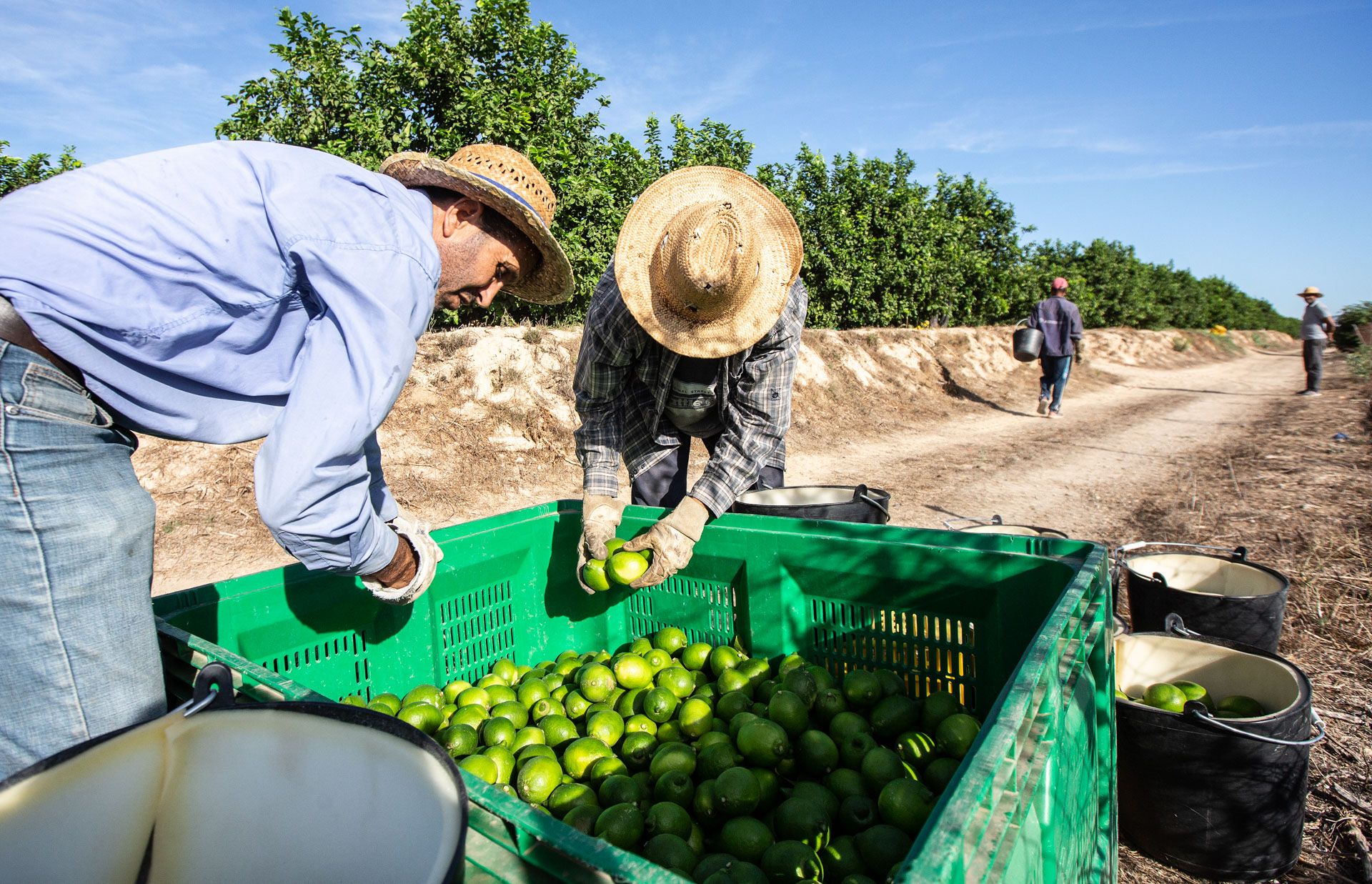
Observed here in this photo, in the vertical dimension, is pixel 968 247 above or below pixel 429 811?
above

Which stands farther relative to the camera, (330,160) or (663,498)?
(663,498)

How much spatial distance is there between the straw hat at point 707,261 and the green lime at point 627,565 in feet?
3.08

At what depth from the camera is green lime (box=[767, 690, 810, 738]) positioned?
8.14 ft

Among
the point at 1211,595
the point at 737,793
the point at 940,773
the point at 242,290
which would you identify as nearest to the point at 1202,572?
the point at 1211,595

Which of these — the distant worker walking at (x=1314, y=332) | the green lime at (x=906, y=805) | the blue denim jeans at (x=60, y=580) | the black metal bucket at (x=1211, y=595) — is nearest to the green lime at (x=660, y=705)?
the green lime at (x=906, y=805)

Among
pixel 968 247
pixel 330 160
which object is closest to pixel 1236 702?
pixel 330 160

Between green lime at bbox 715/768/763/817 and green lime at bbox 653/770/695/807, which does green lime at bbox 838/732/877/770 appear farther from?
green lime at bbox 653/770/695/807

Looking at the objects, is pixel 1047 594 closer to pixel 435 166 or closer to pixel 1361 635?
pixel 435 166

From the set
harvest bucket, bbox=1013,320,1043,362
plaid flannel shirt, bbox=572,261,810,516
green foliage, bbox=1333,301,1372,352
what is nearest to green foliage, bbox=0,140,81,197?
plaid flannel shirt, bbox=572,261,810,516

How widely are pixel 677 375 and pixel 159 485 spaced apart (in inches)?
255

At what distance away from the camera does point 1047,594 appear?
2240mm

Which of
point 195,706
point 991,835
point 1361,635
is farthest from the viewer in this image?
point 1361,635

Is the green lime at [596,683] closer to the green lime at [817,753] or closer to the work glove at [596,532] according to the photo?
the work glove at [596,532]

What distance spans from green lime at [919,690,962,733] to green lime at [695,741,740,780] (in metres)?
0.63
